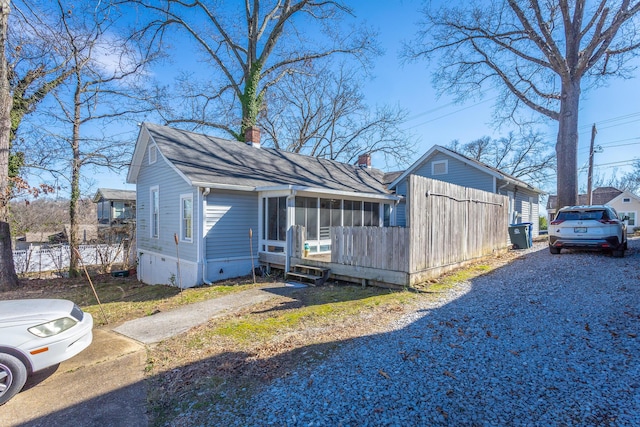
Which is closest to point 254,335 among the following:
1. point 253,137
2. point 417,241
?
point 417,241

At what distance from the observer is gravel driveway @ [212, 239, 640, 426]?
2.67m

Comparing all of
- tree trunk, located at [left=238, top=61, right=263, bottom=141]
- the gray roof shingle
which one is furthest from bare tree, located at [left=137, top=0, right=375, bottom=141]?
the gray roof shingle

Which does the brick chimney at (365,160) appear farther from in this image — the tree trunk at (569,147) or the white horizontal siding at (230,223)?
the white horizontal siding at (230,223)

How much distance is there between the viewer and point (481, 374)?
3.28 m

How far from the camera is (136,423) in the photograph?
2.96 meters

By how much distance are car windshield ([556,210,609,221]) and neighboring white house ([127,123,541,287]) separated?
19.1ft

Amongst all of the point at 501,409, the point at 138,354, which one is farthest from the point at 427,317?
the point at 138,354

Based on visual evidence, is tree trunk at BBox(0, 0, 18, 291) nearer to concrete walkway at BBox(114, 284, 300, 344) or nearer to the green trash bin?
concrete walkway at BBox(114, 284, 300, 344)

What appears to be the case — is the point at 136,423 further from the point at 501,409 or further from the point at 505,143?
the point at 505,143

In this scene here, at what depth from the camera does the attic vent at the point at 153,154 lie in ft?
40.6

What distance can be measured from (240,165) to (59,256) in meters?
11.8

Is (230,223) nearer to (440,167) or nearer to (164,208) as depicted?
(164,208)

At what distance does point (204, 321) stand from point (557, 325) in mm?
5589

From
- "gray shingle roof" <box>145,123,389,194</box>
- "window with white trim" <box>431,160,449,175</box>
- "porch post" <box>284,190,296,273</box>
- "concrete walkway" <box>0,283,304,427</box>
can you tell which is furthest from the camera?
"window with white trim" <box>431,160,449,175</box>
